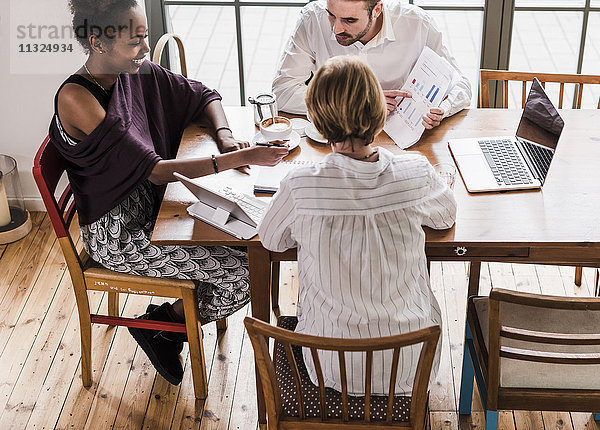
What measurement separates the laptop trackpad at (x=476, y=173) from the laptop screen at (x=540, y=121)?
0.16 meters

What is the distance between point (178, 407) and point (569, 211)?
4.56ft

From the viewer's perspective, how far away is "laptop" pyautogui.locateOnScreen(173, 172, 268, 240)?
1945 mm

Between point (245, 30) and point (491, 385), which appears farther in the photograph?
point (245, 30)

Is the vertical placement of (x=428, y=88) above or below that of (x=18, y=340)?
above

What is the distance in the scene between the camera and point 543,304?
60.9 inches

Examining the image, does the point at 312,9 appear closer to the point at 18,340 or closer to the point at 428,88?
the point at 428,88

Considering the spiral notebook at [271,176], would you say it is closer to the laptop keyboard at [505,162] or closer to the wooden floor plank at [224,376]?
the laptop keyboard at [505,162]

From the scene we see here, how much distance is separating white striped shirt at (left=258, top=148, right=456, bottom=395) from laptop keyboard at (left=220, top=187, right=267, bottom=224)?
0.16 metres

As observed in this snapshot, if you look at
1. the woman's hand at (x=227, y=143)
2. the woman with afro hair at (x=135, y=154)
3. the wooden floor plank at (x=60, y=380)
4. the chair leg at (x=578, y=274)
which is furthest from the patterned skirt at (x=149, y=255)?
the chair leg at (x=578, y=274)

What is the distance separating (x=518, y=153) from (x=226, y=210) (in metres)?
0.93

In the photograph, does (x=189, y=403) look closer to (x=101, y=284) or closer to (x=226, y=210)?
(x=101, y=284)

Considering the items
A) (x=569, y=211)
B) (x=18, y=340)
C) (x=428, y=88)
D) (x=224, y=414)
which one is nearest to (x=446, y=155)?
(x=428, y=88)

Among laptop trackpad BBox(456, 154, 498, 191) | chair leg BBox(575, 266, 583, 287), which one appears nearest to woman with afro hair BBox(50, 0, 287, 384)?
laptop trackpad BBox(456, 154, 498, 191)

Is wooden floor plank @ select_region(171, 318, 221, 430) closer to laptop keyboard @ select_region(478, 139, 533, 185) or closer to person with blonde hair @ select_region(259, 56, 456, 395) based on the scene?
person with blonde hair @ select_region(259, 56, 456, 395)
